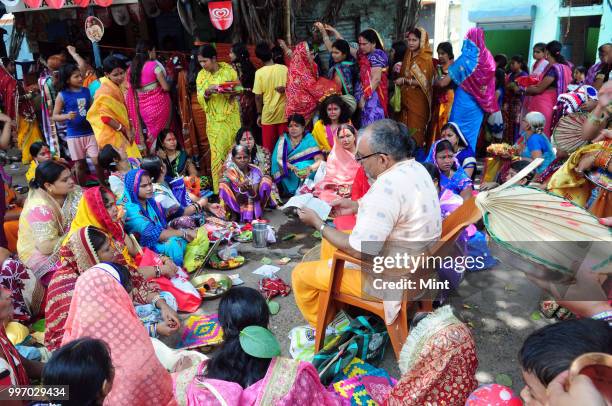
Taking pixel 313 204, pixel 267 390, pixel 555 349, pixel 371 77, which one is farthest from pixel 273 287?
pixel 371 77

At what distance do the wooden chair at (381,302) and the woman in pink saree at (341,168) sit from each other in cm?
230

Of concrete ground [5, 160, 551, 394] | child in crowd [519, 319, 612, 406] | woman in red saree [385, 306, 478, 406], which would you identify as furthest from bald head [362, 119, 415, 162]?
child in crowd [519, 319, 612, 406]

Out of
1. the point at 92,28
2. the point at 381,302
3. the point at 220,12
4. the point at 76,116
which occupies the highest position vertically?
the point at 220,12

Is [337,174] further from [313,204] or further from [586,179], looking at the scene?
[586,179]

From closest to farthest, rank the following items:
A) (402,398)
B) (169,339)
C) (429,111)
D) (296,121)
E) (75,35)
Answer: (402,398) → (169,339) → (296,121) → (429,111) → (75,35)

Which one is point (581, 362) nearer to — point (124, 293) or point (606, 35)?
point (124, 293)

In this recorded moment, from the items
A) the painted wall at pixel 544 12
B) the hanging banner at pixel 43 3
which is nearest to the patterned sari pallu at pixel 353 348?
the hanging banner at pixel 43 3

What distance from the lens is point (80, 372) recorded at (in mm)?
1732

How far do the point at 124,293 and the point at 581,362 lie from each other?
6.94 feet

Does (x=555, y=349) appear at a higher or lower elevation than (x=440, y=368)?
higher

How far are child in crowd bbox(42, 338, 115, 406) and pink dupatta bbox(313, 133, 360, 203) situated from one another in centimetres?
371

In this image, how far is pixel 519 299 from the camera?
3699 mm

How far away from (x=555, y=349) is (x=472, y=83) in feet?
18.0

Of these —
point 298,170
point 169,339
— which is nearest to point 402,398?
point 169,339
